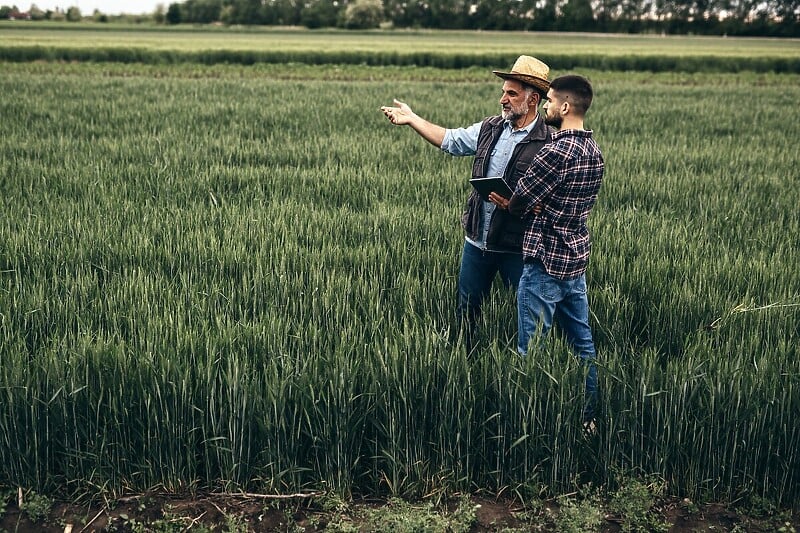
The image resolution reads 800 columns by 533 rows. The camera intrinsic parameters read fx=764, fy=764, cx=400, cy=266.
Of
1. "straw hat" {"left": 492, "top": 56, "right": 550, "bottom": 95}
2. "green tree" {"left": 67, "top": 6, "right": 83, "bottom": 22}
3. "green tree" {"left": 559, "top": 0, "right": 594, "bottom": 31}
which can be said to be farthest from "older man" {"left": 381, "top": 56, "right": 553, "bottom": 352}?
"green tree" {"left": 67, "top": 6, "right": 83, "bottom": 22}

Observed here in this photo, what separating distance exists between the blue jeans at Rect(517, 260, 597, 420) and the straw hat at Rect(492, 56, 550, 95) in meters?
0.80

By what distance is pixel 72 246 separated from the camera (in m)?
4.88

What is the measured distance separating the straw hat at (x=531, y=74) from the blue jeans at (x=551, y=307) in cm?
80

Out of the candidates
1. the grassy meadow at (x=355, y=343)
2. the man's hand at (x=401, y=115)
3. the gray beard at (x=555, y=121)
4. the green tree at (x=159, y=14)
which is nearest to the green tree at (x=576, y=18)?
the green tree at (x=159, y=14)

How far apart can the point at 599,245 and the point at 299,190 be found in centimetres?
303

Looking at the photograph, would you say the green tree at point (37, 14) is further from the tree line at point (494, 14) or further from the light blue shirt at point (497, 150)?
the light blue shirt at point (497, 150)

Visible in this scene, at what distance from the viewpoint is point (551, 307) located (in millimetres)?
3311

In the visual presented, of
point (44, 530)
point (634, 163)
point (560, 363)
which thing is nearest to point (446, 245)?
point (560, 363)

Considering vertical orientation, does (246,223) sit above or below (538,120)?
below

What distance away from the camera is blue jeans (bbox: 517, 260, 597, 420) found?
330 cm

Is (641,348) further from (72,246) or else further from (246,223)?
(72,246)

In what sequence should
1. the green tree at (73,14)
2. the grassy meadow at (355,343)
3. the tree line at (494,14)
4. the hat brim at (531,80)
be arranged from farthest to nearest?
the green tree at (73,14) → the tree line at (494,14) → the hat brim at (531,80) → the grassy meadow at (355,343)

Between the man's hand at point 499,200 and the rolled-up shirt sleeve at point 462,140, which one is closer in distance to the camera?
the man's hand at point 499,200

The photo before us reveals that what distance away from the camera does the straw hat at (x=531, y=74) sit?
3369mm
